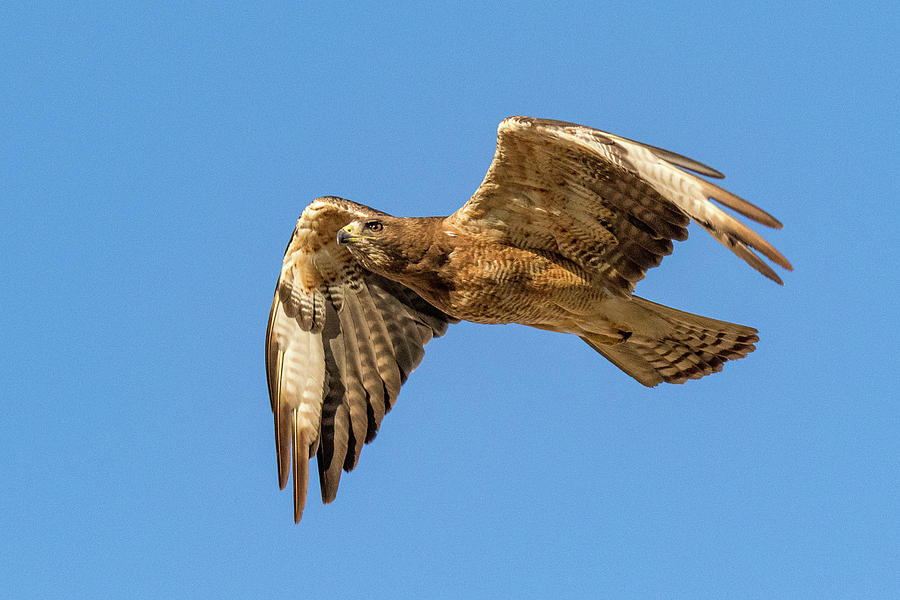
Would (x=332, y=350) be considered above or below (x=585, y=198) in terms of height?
above

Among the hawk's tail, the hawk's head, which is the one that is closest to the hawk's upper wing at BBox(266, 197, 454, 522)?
the hawk's head

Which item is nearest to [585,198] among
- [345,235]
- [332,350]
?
[345,235]

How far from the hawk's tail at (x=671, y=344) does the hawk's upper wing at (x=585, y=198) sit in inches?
24.1

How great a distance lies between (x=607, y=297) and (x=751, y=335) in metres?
1.35

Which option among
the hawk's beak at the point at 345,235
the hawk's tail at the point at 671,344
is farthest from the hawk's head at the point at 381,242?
the hawk's tail at the point at 671,344

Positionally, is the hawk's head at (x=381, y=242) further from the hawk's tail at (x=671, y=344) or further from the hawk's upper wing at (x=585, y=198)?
the hawk's tail at (x=671, y=344)

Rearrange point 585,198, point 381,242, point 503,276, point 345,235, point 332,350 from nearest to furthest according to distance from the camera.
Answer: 1. point 585,198
2. point 503,276
3. point 381,242
4. point 345,235
5. point 332,350

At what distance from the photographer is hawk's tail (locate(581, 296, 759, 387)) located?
29.3 ft

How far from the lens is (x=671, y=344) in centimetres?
921

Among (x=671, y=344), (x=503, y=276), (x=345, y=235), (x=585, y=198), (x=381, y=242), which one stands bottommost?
(x=671, y=344)

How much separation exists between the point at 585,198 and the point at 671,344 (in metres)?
1.77

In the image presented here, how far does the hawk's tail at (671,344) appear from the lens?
8938 mm

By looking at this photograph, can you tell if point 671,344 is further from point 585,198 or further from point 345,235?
point 345,235

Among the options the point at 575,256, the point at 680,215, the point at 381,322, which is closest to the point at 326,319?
the point at 381,322
